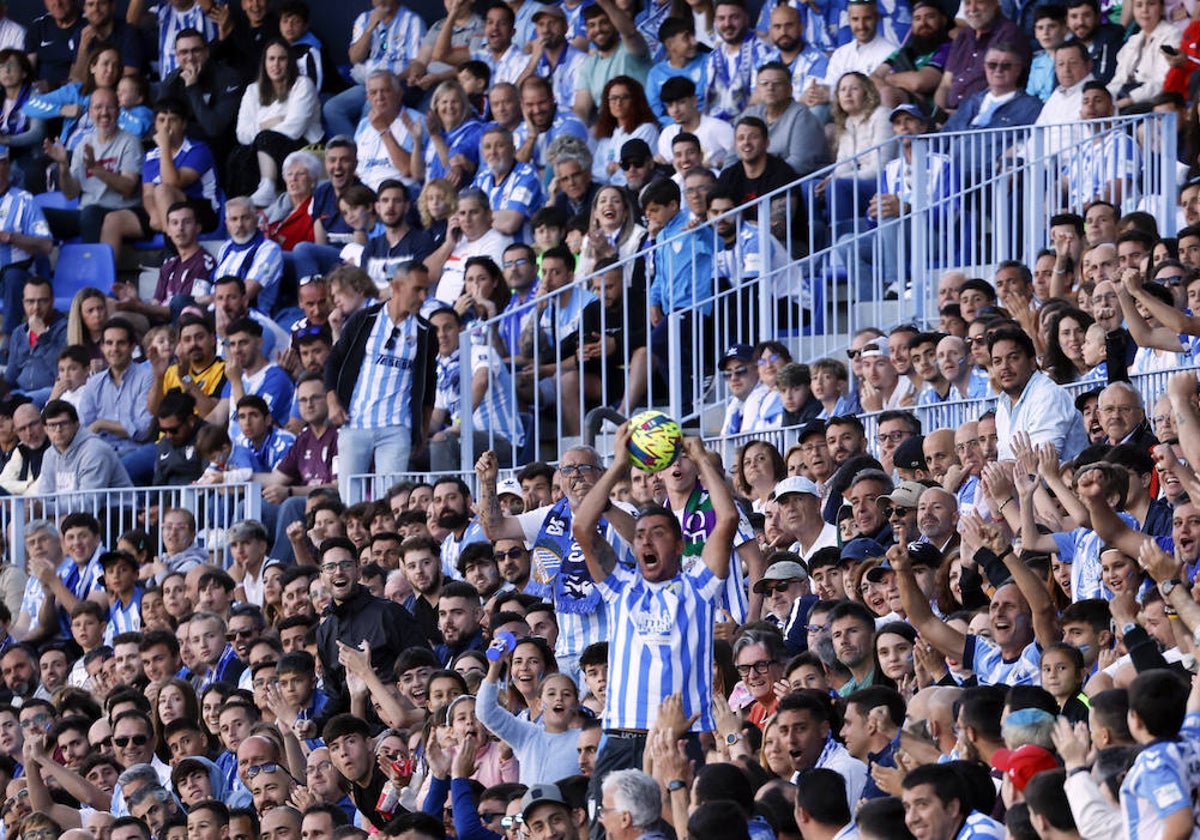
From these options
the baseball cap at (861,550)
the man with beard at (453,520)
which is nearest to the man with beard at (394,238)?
the man with beard at (453,520)

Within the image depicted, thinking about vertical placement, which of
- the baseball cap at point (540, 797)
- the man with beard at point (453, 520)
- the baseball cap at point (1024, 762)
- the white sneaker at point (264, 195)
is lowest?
the baseball cap at point (540, 797)

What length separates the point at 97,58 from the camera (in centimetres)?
2314

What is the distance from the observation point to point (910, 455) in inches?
544

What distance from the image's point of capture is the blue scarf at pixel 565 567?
42.9 feet

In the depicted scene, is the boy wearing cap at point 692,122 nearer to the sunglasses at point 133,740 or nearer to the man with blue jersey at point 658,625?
the sunglasses at point 133,740

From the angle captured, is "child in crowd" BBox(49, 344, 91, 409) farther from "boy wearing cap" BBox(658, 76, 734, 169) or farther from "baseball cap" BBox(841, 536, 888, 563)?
"baseball cap" BBox(841, 536, 888, 563)

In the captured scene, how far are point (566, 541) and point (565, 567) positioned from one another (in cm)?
26

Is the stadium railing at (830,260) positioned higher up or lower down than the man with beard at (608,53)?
lower down

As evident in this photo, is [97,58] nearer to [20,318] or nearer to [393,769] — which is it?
[20,318]

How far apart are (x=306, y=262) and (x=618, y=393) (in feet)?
13.9

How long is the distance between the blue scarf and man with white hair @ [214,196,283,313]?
708 cm

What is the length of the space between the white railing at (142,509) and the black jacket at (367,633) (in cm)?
320

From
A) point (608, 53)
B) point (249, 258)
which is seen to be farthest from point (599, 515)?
point (608, 53)

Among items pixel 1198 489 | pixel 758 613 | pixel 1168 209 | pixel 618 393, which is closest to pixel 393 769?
pixel 758 613
